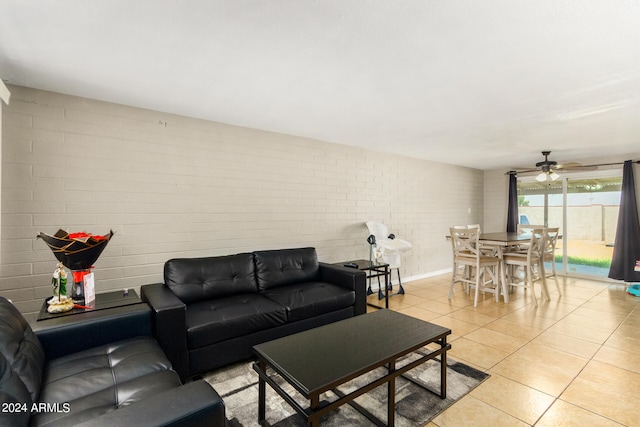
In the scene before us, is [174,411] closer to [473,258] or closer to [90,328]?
[90,328]

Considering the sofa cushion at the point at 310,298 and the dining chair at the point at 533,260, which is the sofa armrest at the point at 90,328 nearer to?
the sofa cushion at the point at 310,298

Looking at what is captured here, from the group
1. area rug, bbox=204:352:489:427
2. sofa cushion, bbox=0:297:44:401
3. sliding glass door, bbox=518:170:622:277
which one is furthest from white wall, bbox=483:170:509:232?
sofa cushion, bbox=0:297:44:401

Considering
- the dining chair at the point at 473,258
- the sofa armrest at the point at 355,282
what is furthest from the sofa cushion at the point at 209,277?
the dining chair at the point at 473,258

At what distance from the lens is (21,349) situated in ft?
4.55

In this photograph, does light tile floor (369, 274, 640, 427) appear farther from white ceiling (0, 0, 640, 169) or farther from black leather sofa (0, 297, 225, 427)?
white ceiling (0, 0, 640, 169)

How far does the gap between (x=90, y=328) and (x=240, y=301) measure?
3.77 ft

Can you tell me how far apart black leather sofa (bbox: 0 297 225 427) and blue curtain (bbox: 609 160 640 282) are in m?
6.91

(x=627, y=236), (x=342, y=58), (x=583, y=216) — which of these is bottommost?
(x=627, y=236)

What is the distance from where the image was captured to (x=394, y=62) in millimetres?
2062

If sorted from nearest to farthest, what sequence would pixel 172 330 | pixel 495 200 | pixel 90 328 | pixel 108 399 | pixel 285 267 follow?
1. pixel 108 399
2. pixel 90 328
3. pixel 172 330
4. pixel 285 267
5. pixel 495 200

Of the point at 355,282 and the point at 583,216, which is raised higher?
the point at 583,216

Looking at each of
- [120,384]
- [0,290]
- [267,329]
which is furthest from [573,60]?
[0,290]

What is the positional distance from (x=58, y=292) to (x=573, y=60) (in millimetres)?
3848

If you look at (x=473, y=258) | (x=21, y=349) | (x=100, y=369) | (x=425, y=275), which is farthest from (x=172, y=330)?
(x=425, y=275)
